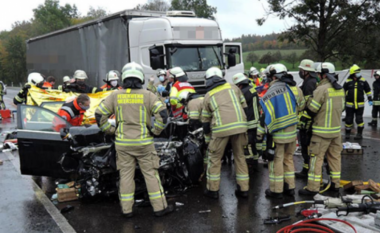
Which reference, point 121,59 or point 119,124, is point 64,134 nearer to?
point 119,124

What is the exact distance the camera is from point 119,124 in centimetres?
438

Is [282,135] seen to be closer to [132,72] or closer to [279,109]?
[279,109]

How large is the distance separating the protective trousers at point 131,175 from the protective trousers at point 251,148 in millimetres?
2364

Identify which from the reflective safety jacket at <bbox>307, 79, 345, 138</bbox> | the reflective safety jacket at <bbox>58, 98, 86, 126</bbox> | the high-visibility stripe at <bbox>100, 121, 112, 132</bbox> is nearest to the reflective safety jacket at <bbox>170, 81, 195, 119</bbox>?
the reflective safety jacket at <bbox>58, 98, 86, 126</bbox>

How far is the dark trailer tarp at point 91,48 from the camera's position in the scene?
35.7 feet

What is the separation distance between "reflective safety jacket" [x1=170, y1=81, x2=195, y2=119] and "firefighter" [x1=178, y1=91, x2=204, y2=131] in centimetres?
13

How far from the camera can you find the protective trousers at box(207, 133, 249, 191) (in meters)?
4.88

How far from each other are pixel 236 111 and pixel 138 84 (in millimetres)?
1454

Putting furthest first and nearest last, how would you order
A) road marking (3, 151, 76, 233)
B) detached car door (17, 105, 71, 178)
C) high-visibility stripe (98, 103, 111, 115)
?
detached car door (17, 105, 71, 178) < high-visibility stripe (98, 103, 111, 115) < road marking (3, 151, 76, 233)

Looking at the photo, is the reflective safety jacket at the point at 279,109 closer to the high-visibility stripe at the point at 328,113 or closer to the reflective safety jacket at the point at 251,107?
the high-visibility stripe at the point at 328,113

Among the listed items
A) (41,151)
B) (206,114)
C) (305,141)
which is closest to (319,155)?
(305,141)

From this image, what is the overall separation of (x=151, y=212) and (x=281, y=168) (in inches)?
79.3

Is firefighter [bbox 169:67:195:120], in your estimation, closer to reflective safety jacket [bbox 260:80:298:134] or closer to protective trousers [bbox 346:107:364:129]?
reflective safety jacket [bbox 260:80:298:134]

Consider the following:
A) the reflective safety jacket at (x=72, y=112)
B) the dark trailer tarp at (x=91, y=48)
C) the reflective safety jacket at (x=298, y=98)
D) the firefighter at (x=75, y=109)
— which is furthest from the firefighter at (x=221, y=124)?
the dark trailer tarp at (x=91, y=48)
